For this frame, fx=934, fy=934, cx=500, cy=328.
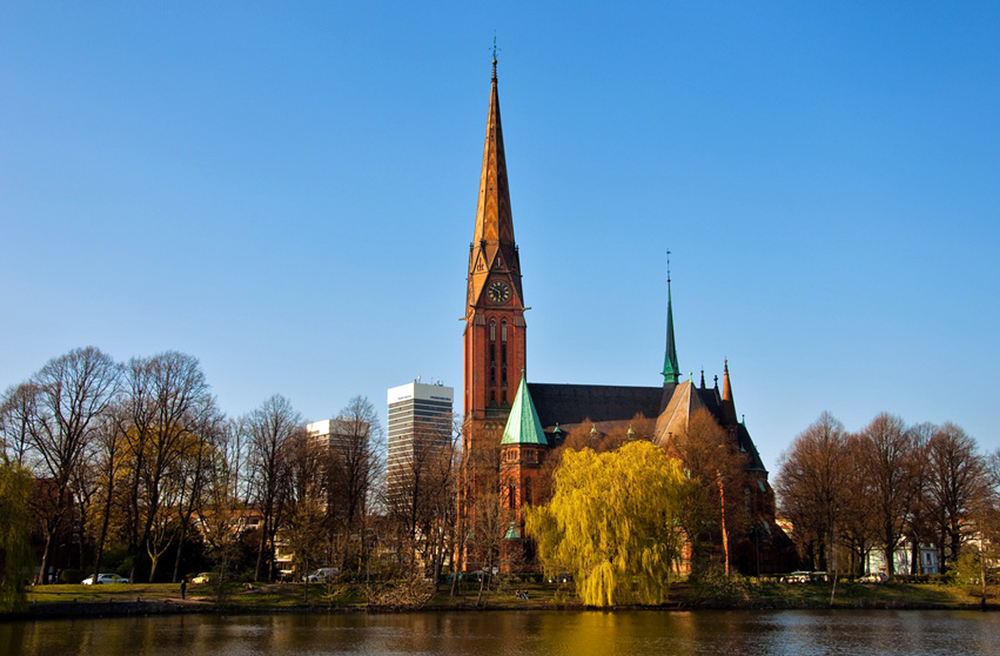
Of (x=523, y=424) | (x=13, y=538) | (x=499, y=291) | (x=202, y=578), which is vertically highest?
(x=499, y=291)

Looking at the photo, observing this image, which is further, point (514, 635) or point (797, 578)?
point (797, 578)

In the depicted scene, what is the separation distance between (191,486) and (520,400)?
100 ft

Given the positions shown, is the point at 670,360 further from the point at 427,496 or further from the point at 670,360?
the point at 427,496

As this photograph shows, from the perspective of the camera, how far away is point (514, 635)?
39.8 meters

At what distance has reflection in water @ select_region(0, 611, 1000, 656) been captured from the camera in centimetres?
3450

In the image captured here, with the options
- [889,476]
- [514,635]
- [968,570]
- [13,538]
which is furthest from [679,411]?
[13,538]

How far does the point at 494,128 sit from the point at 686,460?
1652 inches

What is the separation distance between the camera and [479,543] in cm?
6075

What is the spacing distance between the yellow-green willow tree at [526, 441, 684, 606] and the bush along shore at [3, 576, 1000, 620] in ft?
7.25

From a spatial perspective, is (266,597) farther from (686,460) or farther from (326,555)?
(686,460)

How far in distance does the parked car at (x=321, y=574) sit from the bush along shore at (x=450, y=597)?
94cm

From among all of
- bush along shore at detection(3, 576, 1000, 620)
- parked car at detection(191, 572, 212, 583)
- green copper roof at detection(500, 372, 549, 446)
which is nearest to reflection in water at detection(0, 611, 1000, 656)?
bush along shore at detection(3, 576, 1000, 620)

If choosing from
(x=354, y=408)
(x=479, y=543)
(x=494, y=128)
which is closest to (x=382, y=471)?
(x=354, y=408)

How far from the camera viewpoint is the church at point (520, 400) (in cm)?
7756
